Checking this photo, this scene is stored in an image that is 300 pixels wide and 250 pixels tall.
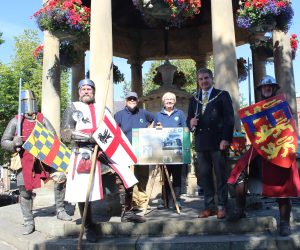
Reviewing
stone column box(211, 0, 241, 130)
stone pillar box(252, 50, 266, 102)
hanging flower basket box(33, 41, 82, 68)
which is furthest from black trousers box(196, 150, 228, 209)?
stone pillar box(252, 50, 266, 102)

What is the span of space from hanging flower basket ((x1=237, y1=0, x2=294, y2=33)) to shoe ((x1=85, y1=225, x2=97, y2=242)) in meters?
5.99

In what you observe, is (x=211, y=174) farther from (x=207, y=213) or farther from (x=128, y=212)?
(x=128, y=212)

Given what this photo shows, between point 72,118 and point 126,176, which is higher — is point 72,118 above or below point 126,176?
above

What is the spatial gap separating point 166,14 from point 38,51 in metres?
4.17

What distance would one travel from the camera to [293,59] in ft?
39.2

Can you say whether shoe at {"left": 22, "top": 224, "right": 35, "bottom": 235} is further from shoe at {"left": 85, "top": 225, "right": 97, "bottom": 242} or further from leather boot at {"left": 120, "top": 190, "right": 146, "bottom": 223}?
leather boot at {"left": 120, "top": 190, "right": 146, "bottom": 223}

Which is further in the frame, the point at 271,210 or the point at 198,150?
the point at 271,210

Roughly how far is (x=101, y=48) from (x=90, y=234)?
480 centimetres

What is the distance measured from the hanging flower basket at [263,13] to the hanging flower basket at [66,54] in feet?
15.8

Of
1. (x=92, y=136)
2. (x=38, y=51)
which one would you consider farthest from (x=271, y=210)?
(x=38, y=51)

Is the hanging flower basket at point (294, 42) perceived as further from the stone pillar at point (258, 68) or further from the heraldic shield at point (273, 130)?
the heraldic shield at point (273, 130)

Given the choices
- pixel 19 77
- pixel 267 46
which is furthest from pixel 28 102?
pixel 19 77

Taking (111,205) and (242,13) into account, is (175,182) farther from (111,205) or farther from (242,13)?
(242,13)

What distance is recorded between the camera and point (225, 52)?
315 inches
